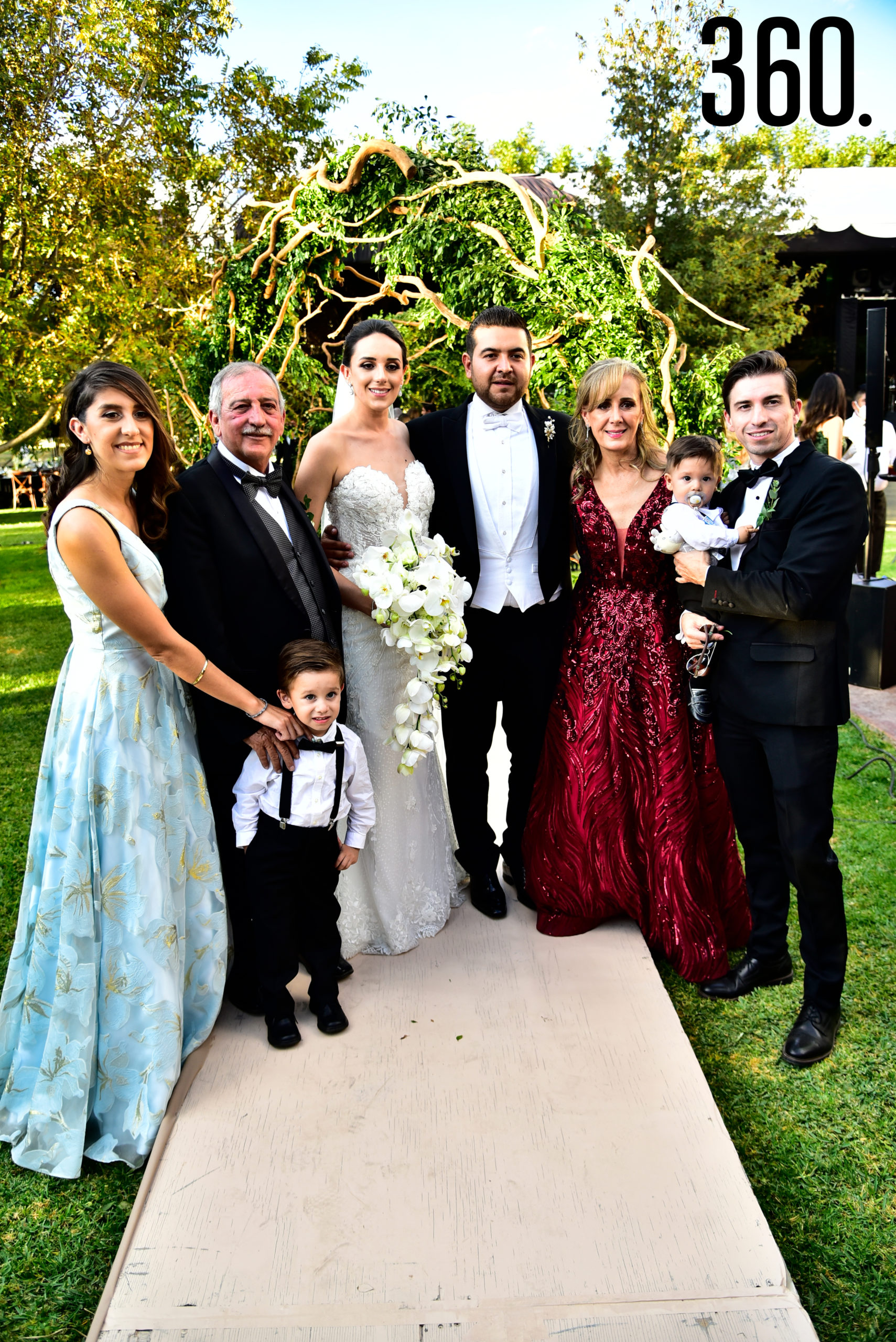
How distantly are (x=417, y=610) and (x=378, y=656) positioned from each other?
1.22 feet

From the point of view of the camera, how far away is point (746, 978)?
337cm

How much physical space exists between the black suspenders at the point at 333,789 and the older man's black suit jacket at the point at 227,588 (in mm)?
183

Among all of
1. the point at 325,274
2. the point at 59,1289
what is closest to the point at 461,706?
the point at 59,1289

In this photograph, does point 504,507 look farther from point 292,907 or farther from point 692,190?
point 692,190

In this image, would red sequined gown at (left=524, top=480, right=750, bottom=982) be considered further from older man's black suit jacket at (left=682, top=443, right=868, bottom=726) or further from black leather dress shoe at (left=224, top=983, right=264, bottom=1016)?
black leather dress shoe at (left=224, top=983, right=264, bottom=1016)

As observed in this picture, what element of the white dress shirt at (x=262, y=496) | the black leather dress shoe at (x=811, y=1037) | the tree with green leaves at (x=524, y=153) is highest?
the tree with green leaves at (x=524, y=153)

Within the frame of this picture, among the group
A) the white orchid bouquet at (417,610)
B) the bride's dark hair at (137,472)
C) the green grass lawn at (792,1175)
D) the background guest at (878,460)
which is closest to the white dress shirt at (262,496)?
the bride's dark hair at (137,472)

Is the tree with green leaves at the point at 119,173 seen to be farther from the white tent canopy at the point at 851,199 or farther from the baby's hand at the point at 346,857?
the white tent canopy at the point at 851,199

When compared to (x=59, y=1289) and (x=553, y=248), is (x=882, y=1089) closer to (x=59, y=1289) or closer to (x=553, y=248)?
(x=59, y=1289)

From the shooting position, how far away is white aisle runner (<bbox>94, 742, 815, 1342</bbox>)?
6.61ft

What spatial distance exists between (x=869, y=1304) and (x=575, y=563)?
2.68m

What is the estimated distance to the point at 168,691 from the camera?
2.74 meters

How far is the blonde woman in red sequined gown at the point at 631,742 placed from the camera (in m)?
3.38

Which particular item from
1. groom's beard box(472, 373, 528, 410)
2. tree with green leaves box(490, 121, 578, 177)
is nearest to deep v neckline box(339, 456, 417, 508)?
groom's beard box(472, 373, 528, 410)
